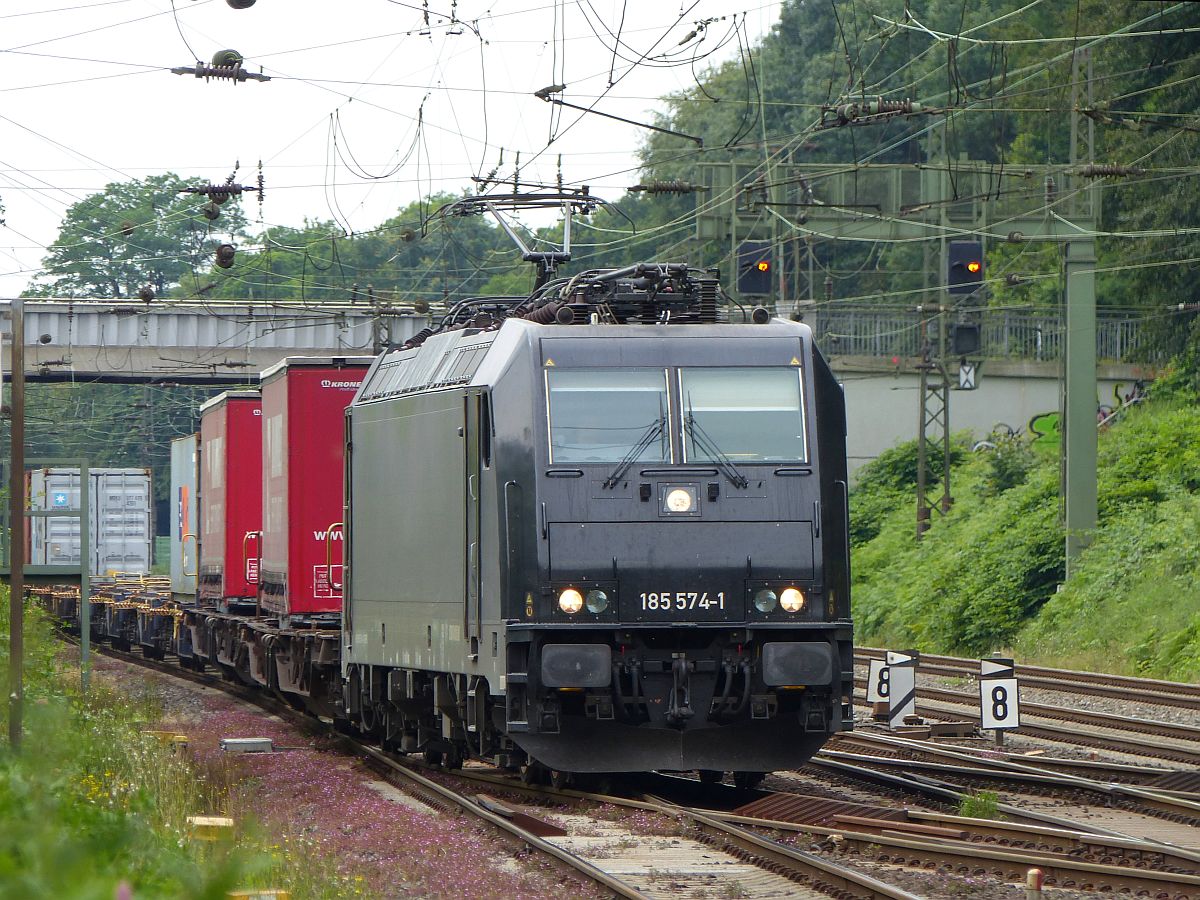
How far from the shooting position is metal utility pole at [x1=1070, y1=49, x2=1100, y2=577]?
29.1 meters

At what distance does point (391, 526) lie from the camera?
1566 cm

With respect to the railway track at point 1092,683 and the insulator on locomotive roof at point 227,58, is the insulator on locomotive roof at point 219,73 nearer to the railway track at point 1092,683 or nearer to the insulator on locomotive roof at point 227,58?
the insulator on locomotive roof at point 227,58

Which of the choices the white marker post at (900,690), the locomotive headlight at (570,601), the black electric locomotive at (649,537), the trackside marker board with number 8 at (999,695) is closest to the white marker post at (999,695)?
the trackside marker board with number 8 at (999,695)

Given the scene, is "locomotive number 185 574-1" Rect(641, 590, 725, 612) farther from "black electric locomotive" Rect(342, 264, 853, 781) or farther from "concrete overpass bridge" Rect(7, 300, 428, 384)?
"concrete overpass bridge" Rect(7, 300, 428, 384)

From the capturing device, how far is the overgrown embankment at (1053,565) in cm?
2688

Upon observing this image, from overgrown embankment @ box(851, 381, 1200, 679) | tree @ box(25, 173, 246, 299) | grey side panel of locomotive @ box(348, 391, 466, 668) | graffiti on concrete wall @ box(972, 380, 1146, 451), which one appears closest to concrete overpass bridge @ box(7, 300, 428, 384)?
graffiti on concrete wall @ box(972, 380, 1146, 451)

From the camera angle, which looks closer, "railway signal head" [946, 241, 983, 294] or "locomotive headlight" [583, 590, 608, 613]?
Answer: "locomotive headlight" [583, 590, 608, 613]

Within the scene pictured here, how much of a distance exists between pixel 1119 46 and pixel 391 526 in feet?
94.4

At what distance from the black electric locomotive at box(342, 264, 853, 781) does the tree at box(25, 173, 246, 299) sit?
5753cm

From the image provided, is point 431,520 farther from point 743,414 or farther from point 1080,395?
point 1080,395

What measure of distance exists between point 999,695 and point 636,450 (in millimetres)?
6104

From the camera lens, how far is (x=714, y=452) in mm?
12664

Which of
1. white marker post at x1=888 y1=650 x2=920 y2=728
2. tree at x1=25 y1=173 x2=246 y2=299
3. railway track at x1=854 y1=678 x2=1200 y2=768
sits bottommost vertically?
railway track at x1=854 y1=678 x2=1200 y2=768

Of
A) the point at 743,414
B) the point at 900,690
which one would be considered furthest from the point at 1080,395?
the point at 743,414
